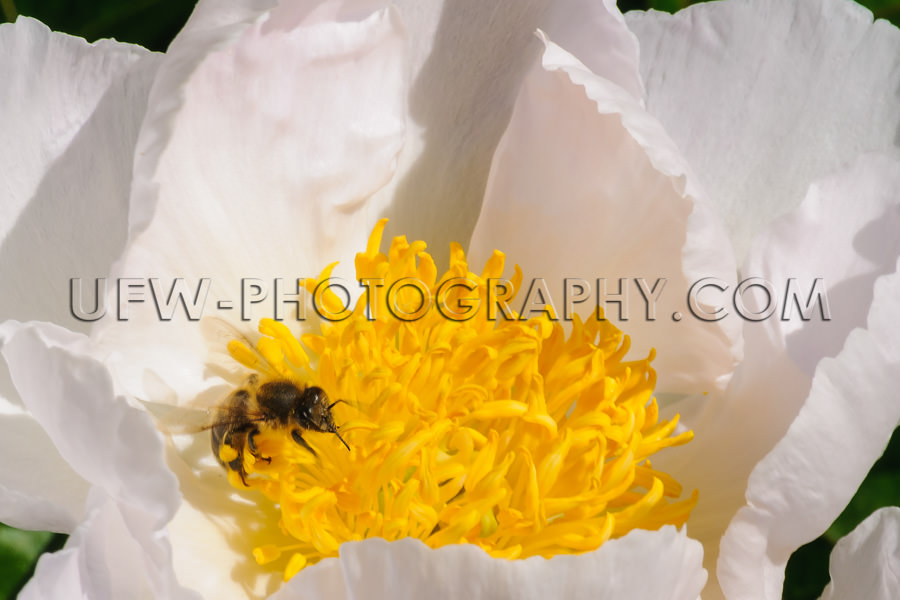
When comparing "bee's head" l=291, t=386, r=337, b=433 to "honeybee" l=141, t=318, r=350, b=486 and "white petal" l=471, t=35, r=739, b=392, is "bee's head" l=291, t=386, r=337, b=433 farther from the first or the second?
"white petal" l=471, t=35, r=739, b=392

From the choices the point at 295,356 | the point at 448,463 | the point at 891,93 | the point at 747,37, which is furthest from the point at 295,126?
the point at 891,93

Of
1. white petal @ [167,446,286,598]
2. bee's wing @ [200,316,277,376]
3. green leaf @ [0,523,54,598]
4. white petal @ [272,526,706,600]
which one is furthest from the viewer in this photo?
green leaf @ [0,523,54,598]

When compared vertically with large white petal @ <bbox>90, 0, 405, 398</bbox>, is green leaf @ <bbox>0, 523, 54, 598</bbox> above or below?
below

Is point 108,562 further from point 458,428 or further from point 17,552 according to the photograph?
point 17,552

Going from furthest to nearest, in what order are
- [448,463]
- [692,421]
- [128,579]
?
[692,421] < [448,463] < [128,579]

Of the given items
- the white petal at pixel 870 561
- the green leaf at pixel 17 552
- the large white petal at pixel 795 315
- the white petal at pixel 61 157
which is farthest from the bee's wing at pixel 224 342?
the white petal at pixel 870 561

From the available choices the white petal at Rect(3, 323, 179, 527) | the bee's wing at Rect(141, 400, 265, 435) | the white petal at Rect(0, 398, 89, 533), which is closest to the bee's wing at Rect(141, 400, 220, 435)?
the bee's wing at Rect(141, 400, 265, 435)

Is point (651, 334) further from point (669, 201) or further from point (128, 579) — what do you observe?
point (128, 579)

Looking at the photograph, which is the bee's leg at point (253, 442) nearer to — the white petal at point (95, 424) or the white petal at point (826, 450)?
the white petal at point (95, 424)
